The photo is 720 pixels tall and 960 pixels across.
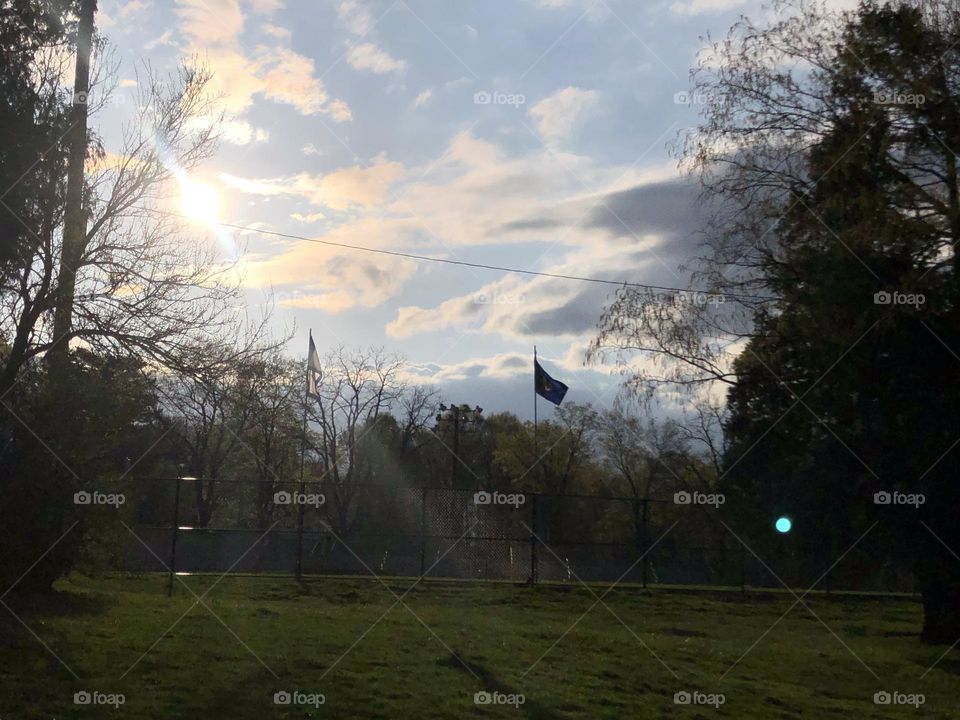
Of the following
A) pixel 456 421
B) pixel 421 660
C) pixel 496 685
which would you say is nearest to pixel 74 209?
pixel 421 660

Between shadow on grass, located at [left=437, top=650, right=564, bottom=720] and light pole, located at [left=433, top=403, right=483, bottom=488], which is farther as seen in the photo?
light pole, located at [left=433, top=403, right=483, bottom=488]

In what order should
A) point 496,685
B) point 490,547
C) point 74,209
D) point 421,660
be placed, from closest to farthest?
point 496,685
point 421,660
point 74,209
point 490,547

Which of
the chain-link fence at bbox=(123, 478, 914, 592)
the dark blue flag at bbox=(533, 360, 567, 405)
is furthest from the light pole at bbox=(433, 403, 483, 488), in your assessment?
the dark blue flag at bbox=(533, 360, 567, 405)

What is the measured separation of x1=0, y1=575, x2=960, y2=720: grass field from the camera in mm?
8945

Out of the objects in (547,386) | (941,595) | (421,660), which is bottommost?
(421,660)

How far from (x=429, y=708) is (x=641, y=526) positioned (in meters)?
17.3

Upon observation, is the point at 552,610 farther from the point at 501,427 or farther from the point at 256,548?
the point at 501,427

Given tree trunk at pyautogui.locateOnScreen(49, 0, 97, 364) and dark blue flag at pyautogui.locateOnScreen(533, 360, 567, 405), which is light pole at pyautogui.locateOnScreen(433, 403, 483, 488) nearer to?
dark blue flag at pyautogui.locateOnScreen(533, 360, 567, 405)

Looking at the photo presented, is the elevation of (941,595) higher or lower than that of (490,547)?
lower

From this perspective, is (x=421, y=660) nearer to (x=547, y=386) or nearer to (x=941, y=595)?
(x=941, y=595)

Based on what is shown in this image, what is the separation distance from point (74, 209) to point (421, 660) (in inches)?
322

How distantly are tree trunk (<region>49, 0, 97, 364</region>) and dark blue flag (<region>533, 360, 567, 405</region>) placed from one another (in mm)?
18702

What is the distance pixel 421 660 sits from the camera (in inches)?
431

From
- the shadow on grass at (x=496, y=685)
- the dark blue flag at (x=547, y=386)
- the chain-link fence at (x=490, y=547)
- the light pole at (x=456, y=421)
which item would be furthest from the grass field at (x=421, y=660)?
the light pole at (x=456, y=421)
